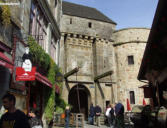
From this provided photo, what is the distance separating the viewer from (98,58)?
59.0ft

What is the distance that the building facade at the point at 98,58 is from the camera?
56.6ft

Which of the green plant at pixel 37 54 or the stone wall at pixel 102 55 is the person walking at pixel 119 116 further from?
the stone wall at pixel 102 55

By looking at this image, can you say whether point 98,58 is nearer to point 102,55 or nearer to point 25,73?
point 102,55

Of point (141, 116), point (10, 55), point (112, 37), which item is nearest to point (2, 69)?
point (10, 55)

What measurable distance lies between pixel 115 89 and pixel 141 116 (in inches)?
373

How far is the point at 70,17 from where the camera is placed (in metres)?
18.6

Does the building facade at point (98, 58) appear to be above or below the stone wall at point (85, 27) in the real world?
below

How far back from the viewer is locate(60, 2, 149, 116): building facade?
17.2 metres

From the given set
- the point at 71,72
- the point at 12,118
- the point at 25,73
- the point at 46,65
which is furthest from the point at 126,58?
the point at 12,118

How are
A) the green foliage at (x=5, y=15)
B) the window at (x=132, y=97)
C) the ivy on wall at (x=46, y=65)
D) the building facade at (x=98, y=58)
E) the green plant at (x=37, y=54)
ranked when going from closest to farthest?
the green foliage at (x=5, y=15)
the green plant at (x=37, y=54)
the ivy on wall at (x=46, y=65)
the building facade at (x=98, y=58)
the window at (x=132, y=97)

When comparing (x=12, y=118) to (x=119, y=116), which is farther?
(x=119, y=116)

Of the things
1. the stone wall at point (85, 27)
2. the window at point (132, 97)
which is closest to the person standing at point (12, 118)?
the stone wall at point (85, 27)

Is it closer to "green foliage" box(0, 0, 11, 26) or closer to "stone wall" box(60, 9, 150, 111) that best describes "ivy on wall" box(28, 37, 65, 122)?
"green foliage" box(0, 0, 11, 26)

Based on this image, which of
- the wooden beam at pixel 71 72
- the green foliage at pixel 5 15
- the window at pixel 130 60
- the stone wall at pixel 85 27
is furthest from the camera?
the window at pixel 130 60
